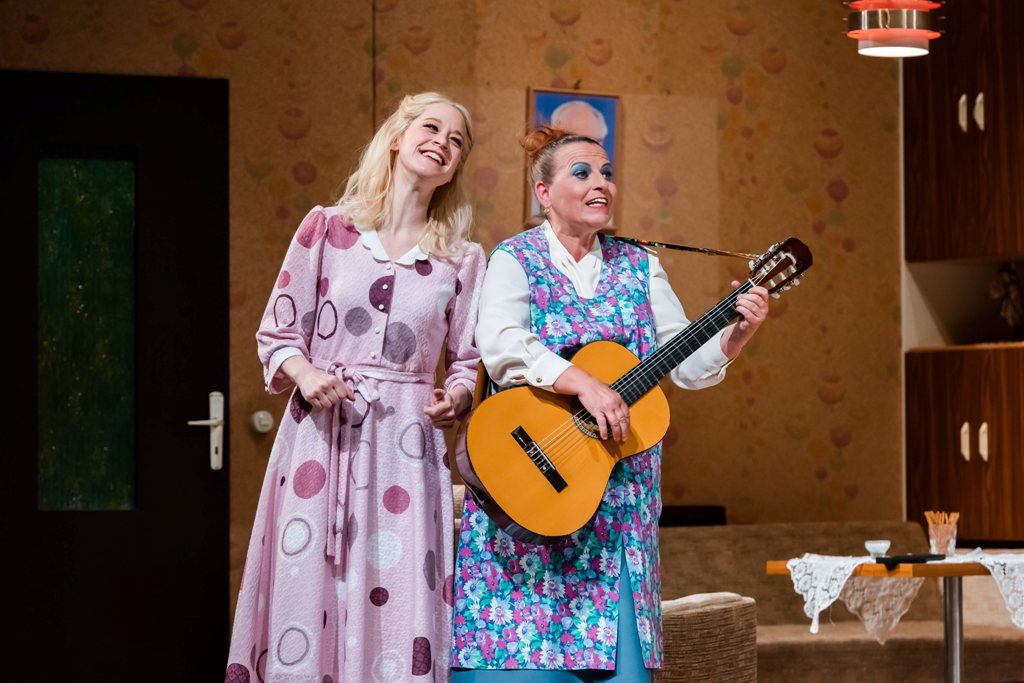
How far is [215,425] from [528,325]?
2.24 metres

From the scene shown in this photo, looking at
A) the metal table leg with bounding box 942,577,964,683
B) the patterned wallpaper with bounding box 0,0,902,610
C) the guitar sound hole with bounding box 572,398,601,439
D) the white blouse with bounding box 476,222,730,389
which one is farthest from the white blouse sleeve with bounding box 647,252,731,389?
the patterned wallpaper with bounding box 0,0,902,610

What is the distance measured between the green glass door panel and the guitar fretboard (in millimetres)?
2552

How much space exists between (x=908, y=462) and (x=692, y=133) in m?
1.54

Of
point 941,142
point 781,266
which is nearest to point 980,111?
point 941,142

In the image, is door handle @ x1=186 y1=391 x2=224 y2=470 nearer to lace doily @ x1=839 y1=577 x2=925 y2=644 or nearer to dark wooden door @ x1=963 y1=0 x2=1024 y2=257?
lace doily @ x1=839 y1=577 x2=925 y2=644

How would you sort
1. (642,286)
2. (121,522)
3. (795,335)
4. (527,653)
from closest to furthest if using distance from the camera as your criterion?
1. (527,653)
2. (642,286)
3. (121,522)
4. (795,335)

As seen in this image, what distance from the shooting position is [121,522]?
4609 millimetres

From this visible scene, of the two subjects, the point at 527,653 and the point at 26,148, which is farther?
the point at 26,148

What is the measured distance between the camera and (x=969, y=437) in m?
5.26

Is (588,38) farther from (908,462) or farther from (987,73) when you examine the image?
(908,462)

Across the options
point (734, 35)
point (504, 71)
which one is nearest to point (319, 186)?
point (504, 71)

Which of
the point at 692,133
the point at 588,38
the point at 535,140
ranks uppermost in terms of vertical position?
the point at 588,38

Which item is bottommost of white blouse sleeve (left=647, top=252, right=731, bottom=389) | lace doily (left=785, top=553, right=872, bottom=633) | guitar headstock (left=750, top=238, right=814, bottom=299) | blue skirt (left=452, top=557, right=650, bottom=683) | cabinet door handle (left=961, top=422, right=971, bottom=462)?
lace doily (left=785, top=553, right=872, bottom=633)

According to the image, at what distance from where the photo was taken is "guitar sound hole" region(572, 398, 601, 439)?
2590 millimetres
